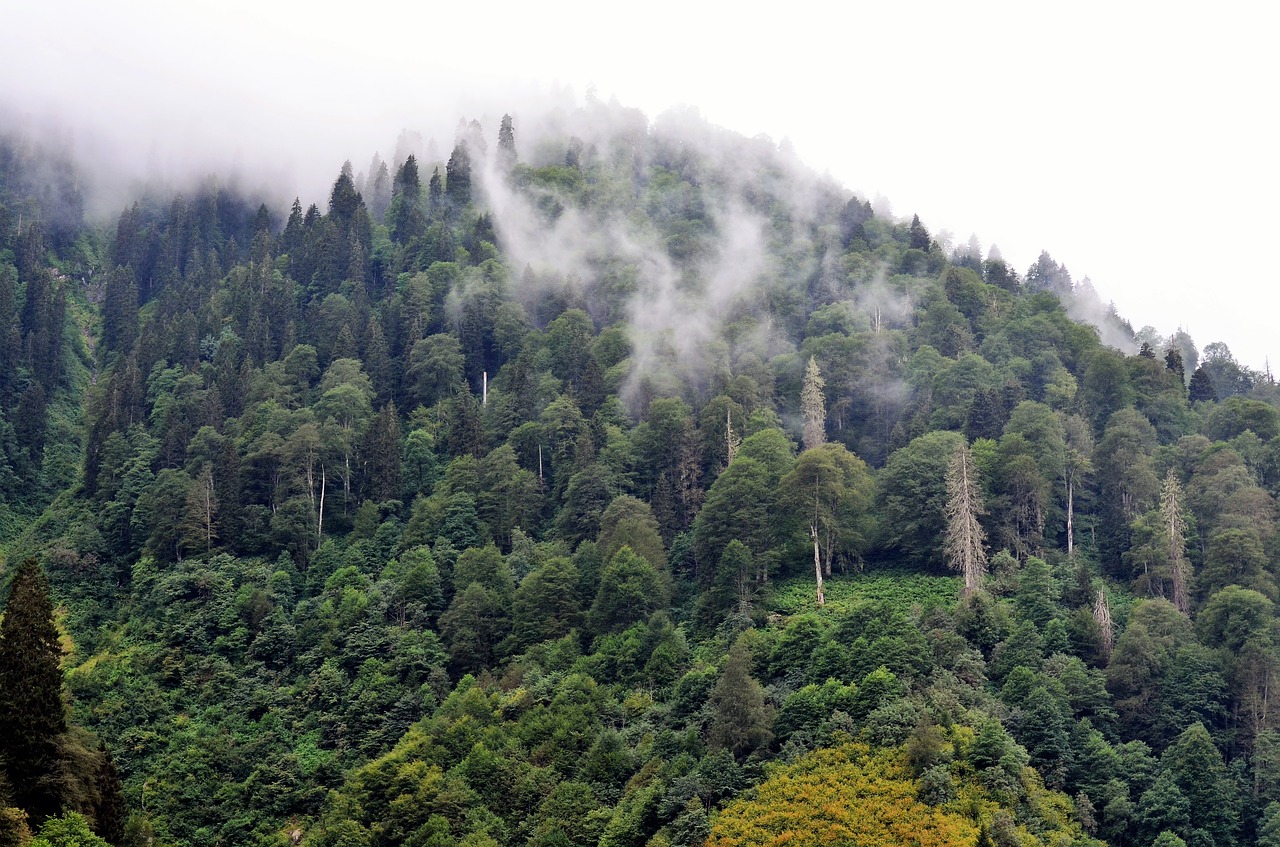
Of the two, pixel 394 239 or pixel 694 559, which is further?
pixel 394 239

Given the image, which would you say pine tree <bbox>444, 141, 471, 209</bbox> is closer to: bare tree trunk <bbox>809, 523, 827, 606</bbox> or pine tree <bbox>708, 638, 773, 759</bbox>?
bare tree trunk <bbox>809, 523, 827, 606</bbox>

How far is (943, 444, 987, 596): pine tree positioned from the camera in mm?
81750

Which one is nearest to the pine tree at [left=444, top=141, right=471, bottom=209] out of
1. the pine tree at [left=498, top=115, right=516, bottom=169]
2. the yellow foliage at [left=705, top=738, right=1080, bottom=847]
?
the pine tree at [left=498, top=115, right=516, bottom=169]

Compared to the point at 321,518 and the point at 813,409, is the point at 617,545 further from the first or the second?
the point at 321,518

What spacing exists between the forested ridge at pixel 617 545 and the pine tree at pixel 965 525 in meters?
0.50

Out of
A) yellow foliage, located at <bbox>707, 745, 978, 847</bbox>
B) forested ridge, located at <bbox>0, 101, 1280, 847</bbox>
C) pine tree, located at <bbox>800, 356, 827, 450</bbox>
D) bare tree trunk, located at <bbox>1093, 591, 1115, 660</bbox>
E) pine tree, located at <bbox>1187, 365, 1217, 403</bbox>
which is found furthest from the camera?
pine tree, located at <bbox>1187, 365, 1217, 403</bbox>

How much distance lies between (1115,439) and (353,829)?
63.1m

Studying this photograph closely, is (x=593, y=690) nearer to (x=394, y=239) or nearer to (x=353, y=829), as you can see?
(x=353, y=829)

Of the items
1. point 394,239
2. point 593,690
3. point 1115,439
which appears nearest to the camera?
point 593,690

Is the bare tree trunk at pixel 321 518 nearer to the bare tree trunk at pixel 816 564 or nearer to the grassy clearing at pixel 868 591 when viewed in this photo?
the grassy clearing at pixel 868 591

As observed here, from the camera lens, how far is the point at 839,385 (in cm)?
11525

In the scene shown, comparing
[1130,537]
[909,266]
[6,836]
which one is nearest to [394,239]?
[909,266]

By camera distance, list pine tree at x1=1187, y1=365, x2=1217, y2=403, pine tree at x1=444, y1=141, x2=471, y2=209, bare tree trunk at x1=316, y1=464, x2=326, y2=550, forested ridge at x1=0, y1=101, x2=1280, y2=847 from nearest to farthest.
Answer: forested ridge at x1=0, y1=101, x2=1280, y2=847 < bare tree trunk at x1=316, y1=464, x2=326, y2=550 < pine tree at x1=1187, y1=365, x2=1217, y2=403 < pine tree at x1=444, y1=141, x2=471, y2=209

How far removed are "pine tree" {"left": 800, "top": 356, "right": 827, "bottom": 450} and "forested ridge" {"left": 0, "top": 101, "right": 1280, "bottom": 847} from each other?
453 mm
